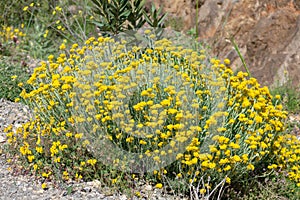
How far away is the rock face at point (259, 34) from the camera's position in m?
6.09

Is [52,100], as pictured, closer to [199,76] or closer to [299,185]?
[199,76]

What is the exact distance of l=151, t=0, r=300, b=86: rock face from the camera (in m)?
6.09

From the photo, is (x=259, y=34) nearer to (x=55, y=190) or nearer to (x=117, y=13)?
(x=117, y=13)

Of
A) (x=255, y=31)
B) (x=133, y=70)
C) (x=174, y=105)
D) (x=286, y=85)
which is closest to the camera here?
(x=174, y=105)

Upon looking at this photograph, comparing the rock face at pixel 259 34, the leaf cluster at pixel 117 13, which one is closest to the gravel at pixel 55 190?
the leaf cluster at pixel 117 13

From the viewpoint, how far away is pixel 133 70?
4.41 meters

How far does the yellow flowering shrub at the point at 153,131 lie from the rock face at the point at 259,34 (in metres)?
1.77

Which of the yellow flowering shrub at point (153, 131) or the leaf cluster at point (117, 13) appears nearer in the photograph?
the yellow flowering shrub at point (153, 131)

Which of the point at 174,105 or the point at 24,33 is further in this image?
the point at 24,33

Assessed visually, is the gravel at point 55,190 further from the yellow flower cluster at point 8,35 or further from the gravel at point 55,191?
the yellow flower cluster at point 8,35

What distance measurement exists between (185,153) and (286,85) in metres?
2.38

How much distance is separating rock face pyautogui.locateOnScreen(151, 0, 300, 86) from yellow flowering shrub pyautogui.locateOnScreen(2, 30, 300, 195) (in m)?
1.77

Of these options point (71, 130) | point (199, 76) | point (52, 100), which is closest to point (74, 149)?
point (71, 130)

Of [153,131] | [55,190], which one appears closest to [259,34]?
[153,131]
